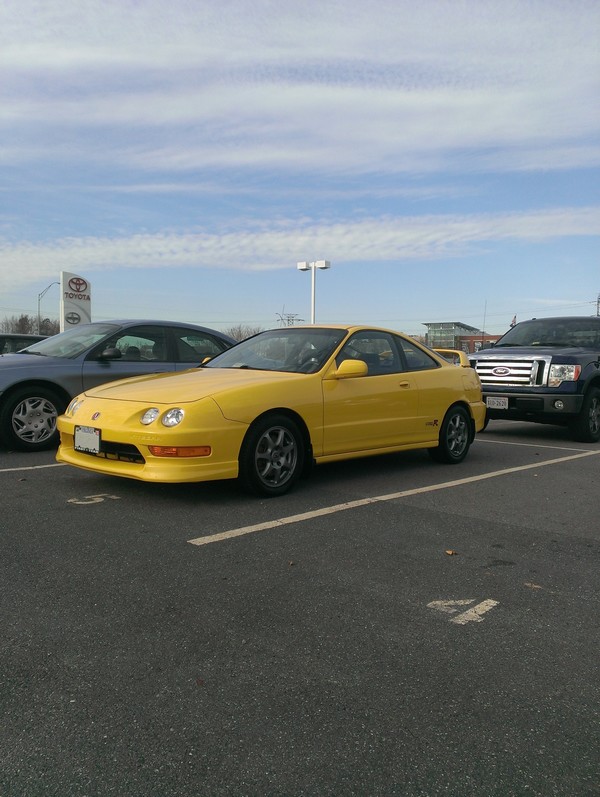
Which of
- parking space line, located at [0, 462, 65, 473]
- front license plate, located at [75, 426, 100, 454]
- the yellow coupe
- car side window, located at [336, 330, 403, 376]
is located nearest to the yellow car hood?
the yellow coupe

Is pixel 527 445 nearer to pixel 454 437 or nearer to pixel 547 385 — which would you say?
pixel 547 385

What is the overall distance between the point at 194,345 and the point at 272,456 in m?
3.75

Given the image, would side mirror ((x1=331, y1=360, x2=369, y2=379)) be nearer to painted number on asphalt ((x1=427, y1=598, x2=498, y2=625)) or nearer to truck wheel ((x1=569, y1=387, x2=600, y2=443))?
painted number on asphalt ((x1=427, y1=598, x2=498, y2=625))

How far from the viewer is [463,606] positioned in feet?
11.1

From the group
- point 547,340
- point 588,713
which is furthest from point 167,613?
point 547,340

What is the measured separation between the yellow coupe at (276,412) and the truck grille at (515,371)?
2.65 meters

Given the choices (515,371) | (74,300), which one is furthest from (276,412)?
(74,300)

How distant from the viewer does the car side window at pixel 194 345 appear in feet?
28.7

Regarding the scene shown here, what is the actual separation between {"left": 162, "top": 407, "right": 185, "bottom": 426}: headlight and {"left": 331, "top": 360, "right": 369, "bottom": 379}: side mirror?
154cm

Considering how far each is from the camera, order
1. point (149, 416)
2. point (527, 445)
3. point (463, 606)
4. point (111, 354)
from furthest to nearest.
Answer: point (527, 445)
point (111, 354)
point (149, 416)
point (463, 606)

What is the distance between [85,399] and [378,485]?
2.67 metres

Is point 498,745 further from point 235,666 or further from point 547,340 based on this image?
point 547,340

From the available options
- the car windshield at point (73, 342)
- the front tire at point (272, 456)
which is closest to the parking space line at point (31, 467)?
the car windshield at point (73, 342)

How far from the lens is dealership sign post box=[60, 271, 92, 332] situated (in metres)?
21.6
